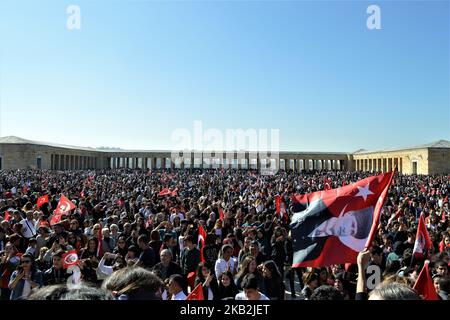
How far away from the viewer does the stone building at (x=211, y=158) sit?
6200 cm

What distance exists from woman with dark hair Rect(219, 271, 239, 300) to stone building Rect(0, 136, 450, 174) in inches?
2455

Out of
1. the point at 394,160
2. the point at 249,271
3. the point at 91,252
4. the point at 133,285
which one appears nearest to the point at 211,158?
the point at 394,160

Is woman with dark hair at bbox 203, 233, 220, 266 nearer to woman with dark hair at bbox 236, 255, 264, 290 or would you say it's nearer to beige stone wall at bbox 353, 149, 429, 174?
woman with dark hair at bbox 236, 255, 264, 290

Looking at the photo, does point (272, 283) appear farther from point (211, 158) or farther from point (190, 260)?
point (211, 158)

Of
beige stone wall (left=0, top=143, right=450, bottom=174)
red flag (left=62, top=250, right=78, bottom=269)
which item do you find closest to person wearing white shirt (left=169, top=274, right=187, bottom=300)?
red flag (left=62, top=250, right=78, bottom=269)

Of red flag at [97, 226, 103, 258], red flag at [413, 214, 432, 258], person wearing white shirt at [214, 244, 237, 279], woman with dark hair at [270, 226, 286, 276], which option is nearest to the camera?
person wearing white shirt at [214, 244, 237, 279]

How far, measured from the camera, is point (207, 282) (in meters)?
5.63

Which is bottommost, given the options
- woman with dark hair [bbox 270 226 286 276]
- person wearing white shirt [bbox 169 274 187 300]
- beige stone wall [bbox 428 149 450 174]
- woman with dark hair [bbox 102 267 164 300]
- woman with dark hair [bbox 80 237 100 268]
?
woman with dark hair [bbox 270 226 286 276]

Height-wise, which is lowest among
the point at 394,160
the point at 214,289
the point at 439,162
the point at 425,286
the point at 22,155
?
the point at 214,289

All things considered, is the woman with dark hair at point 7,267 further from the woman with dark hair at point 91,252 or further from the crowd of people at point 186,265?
the woman with dark hair at point 91,252

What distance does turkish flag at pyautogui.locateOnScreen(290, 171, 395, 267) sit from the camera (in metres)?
4.95

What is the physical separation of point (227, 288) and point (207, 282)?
1.05 feet
